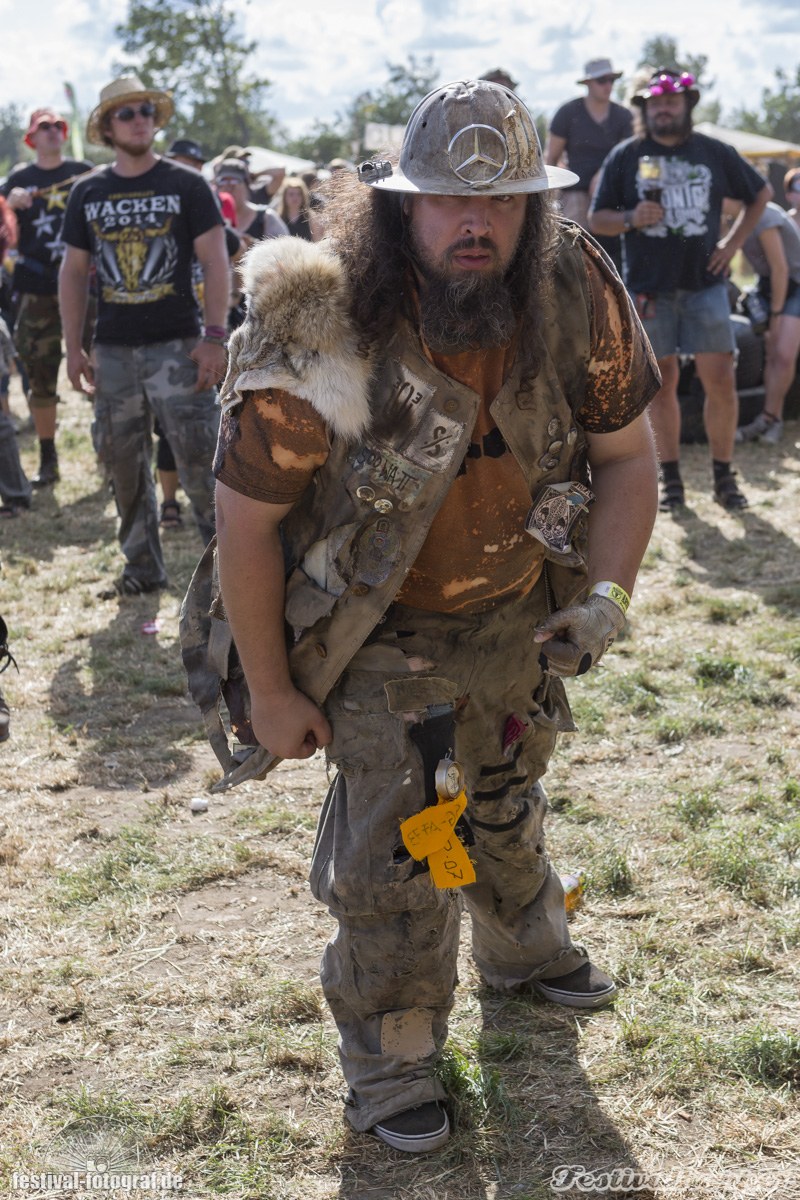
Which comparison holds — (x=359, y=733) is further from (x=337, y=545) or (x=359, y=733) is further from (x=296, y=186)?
(x=296, y=186)

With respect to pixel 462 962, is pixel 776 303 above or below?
above

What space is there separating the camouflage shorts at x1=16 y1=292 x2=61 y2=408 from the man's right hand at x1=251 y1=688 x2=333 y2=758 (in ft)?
22.0

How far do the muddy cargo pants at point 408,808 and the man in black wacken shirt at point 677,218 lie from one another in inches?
183

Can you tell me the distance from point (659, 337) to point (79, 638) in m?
3.63

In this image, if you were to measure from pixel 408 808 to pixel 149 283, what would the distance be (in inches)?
166

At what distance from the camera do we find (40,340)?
8773 millimetres

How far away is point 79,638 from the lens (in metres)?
6.19

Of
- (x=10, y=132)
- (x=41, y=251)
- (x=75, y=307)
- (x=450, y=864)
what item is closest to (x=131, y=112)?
(x=75, y=307)

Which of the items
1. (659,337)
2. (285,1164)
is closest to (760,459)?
(659,337)

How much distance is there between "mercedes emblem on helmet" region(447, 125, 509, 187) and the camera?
240cm

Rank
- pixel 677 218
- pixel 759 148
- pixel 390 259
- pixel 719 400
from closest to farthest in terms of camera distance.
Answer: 1. pixel 390 259
2. pixel 677 218
3. pixel 719 400
4. pixel 759 148

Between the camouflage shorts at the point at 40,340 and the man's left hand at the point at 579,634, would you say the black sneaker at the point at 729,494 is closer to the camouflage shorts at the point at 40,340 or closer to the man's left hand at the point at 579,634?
the camouflage shorts at the point at 40,340

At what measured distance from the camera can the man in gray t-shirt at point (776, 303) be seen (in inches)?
337

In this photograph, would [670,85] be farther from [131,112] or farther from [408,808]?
[408,808]
